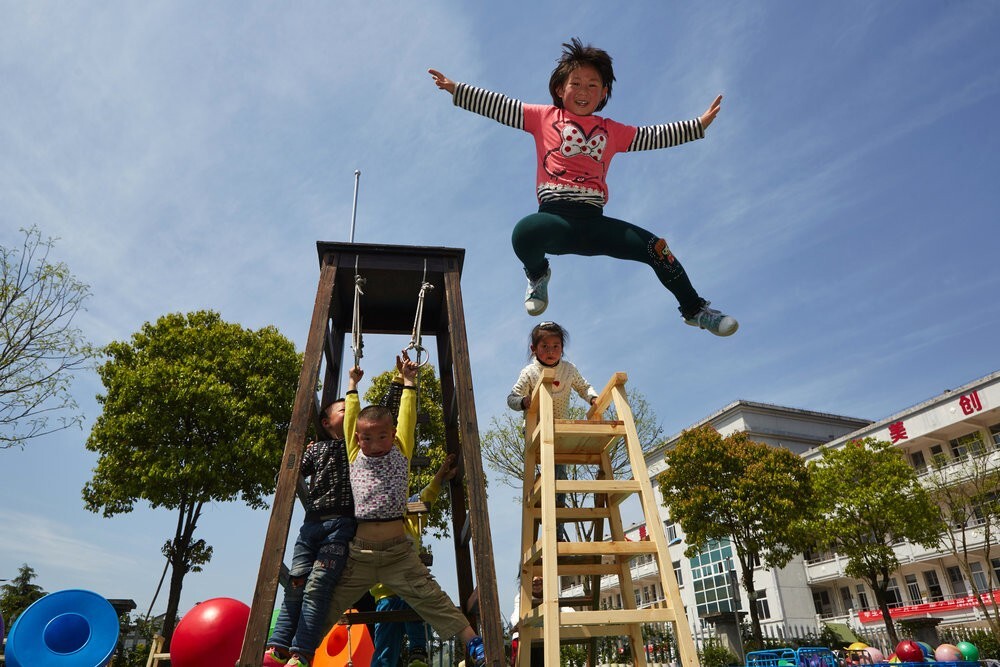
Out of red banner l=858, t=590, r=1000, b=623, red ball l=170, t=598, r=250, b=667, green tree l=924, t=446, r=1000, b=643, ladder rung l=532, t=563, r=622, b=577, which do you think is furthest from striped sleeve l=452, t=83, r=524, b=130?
red banner l=858, t=590, r=1000, b=623

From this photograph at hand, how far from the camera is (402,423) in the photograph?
3.96m

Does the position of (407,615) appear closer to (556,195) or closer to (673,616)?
(673,616)

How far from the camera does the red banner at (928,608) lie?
25844 millimetres

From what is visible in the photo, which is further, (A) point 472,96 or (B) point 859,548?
(B) point 859,548

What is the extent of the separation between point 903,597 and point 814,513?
1549 cm

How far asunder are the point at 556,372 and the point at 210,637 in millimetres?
5256

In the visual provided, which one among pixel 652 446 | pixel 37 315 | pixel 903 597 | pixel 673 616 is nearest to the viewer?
pixel 673 616

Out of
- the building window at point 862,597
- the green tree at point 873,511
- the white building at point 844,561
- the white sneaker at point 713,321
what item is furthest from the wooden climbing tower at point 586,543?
the building window at point 862,597

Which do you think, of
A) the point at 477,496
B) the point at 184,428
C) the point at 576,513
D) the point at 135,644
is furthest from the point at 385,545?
the point at 135,644

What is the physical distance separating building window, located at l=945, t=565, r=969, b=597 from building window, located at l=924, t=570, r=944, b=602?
0.59 m

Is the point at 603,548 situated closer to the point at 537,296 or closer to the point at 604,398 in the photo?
the point at 604,398

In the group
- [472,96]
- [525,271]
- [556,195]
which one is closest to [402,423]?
[525,271]

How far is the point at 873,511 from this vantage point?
1964cm

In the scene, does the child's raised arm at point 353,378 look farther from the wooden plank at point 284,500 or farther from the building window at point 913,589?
the building window at point 913,589
